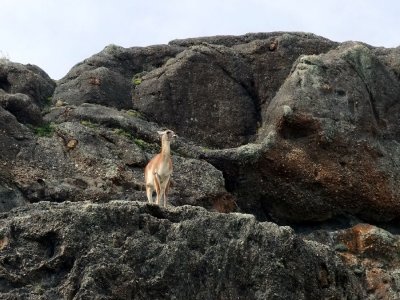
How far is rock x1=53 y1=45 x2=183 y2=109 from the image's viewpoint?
3453cm

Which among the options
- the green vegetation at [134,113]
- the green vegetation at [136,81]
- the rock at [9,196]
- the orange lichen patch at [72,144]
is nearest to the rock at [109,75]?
the green vegetation at [136,81]

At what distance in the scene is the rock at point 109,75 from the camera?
3453cm

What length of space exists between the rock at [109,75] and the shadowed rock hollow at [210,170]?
66 millimetres

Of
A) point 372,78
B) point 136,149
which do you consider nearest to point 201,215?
point 136,149

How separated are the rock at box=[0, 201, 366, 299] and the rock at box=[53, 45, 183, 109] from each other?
14050 mm

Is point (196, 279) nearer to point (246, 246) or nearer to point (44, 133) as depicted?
point (246, 246)

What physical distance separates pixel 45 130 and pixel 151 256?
1197 centimetres

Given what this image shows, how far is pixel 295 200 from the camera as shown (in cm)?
3066

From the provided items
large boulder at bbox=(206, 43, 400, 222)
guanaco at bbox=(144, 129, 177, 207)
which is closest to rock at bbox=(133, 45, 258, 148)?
large boulder at bbox=(206, 43, 400, 222)

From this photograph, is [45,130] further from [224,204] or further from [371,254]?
[371,254]

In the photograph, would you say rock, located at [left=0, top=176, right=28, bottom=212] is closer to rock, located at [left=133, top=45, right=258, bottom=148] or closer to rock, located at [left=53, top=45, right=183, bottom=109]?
rock, located at [left=53, top=45, right=183, bottom=109]

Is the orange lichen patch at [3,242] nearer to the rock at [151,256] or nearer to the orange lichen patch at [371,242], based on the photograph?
the rock at [151,256]

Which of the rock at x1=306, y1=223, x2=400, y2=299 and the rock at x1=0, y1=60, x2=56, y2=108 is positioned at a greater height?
the rock at x1=0, y1=60, x2=56, y2=108

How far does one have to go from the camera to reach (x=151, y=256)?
1903cm
